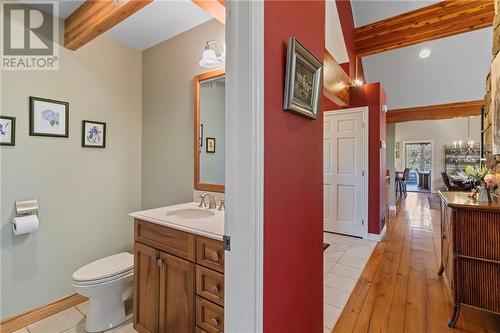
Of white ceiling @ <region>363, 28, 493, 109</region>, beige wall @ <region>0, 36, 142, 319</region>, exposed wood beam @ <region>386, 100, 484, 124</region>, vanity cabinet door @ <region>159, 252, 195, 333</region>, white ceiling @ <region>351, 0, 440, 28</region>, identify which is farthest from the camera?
exposed wood beam @ <region>386, 100, 484, 124</region>

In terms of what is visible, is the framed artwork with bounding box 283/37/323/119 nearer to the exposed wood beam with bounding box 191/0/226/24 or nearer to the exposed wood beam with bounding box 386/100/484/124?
the exposed wood beam with bounding box 191/0/226/24

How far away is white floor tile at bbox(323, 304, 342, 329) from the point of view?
5.99 feet

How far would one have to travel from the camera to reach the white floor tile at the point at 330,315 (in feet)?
5.99

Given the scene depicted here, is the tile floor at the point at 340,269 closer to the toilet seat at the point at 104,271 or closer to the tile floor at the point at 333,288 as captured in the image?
the tile floor at the point at 333,288

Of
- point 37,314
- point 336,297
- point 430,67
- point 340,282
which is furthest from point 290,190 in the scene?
point 430,67

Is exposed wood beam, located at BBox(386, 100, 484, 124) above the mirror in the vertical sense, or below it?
above

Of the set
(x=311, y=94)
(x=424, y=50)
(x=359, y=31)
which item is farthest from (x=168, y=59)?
(x=424, y=50)

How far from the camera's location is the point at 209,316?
1295 mm

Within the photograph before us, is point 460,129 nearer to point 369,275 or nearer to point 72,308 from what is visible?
point 369,275

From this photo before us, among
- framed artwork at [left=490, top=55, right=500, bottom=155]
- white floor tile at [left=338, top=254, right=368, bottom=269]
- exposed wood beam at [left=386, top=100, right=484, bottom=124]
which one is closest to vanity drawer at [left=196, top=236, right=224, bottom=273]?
white floor tile at [left=338, top=254, right=368, bottom=269]

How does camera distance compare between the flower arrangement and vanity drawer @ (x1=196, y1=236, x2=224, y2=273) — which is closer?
vanity drawer @ (x1=196, y1=236, x2=224, y2=273)

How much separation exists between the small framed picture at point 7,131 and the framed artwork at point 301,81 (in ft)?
7.08

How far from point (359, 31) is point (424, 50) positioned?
1.94 m

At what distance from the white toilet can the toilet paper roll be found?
0.51m
